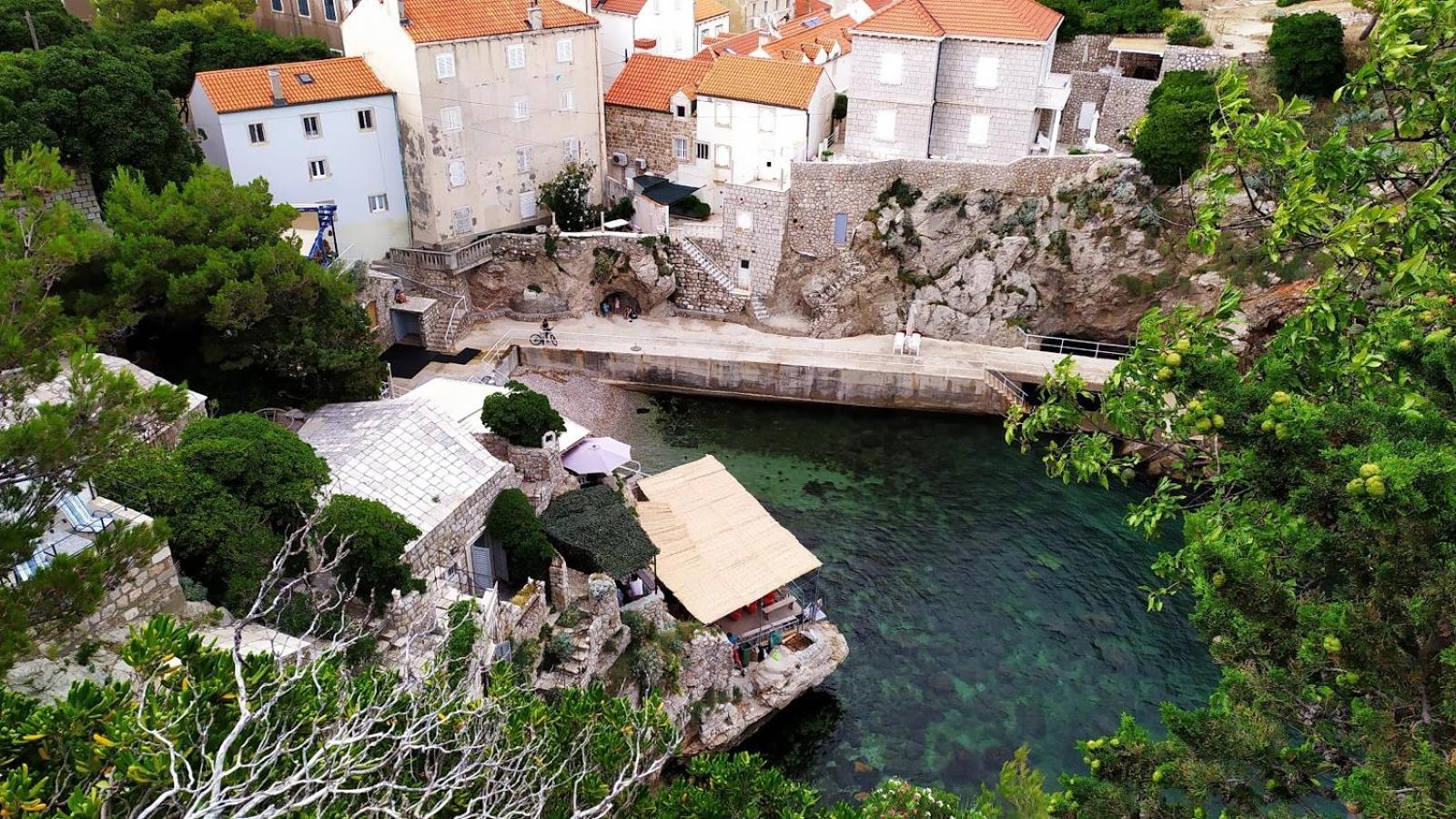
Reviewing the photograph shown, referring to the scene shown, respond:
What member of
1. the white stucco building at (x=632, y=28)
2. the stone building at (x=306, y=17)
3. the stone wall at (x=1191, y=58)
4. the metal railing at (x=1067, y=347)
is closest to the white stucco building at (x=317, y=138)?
the stone building at (x=306, y=17)

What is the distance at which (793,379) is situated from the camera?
128ft

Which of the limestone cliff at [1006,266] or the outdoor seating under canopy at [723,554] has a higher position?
the limestone cliff at [1006,266]

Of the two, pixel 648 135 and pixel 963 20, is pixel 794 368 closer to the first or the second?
pixel 648 135

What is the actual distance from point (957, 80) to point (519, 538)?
27975 millimetres

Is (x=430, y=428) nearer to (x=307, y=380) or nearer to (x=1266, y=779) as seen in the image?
(x=307, y=380)

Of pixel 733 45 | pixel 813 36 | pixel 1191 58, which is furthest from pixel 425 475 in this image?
pixel 1191 58

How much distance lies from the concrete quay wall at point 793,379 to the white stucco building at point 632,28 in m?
16.5

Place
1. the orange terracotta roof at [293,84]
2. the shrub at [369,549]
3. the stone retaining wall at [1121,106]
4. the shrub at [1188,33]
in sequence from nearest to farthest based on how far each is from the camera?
the shrub at [369,549]
the orange terracotta roof at [293,84]
the stone retaining wall at [1121,106]
the shrub at [1188,33]

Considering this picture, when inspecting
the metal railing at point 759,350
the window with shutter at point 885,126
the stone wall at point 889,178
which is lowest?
the metal railing at point 759,350

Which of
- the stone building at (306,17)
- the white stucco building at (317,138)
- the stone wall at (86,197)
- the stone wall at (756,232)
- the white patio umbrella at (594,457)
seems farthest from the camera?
the stone building at (306,17)

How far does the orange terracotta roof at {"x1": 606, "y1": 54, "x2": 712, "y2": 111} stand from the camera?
146ft

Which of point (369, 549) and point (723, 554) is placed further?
point (723, 554)

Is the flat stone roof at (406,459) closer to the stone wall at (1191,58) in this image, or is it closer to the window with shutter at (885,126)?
the window with shutter at (885,126)

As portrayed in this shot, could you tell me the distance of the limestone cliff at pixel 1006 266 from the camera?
39.8 metres
